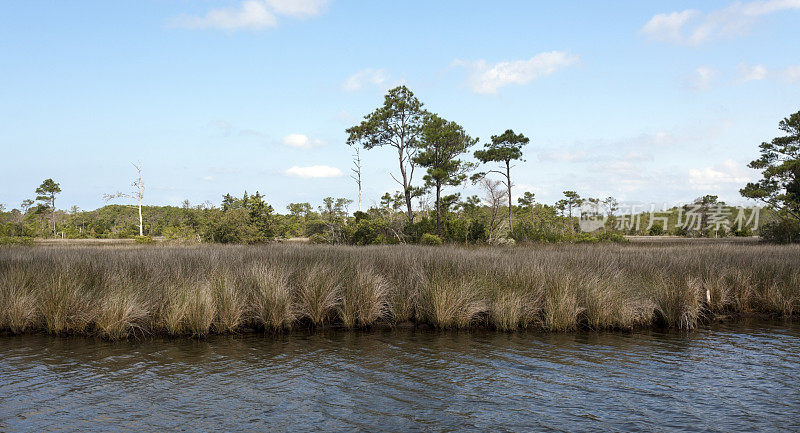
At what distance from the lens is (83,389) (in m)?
5.06

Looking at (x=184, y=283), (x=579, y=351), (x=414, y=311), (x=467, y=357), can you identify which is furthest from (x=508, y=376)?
(x=184, y=283)

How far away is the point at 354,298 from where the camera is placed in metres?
8.43

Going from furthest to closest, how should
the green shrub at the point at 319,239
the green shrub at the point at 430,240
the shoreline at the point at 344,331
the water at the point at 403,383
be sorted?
the green shrub at the point at 319,239
the green shrub at the point at 430,240
the shoreline at the point at 344,331
the water at the point at 403,383

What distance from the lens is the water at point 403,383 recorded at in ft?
14.1

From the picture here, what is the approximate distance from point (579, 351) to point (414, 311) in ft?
10.3

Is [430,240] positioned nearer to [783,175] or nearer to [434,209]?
[434,209]

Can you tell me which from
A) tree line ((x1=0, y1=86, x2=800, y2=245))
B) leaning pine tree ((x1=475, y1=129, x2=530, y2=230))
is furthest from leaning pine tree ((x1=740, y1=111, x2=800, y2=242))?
leaning pine tree ((x1=475, y1=129, x2=530, y2=230))

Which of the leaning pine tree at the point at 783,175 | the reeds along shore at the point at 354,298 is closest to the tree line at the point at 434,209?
the leaning pine tree at the point at 783,175

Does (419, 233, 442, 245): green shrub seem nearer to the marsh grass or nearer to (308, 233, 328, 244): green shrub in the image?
(308, 233, 328, 244): green shrub

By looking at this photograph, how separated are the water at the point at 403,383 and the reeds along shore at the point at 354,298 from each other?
1.51 ft

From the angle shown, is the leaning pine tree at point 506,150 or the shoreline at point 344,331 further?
the leaning pine tree at point 506,150

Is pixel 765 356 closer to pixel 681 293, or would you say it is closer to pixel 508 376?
pixel 681 293

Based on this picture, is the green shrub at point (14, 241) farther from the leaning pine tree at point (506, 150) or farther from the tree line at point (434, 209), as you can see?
the leaning pine tree at point (506, 150)

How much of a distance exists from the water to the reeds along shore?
461mm
